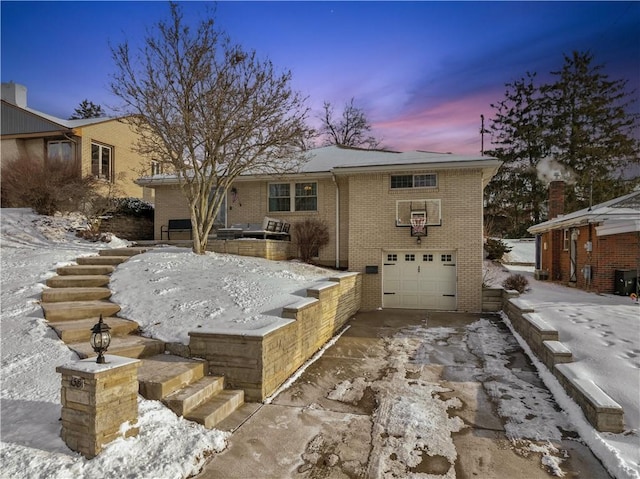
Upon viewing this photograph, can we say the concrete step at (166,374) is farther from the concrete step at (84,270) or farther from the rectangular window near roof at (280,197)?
the rectangular window near roof at (280,197)

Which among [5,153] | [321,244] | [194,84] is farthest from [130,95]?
[5,153]

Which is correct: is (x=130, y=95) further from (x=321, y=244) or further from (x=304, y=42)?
(x=321, y=244)

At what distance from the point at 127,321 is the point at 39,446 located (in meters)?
2.69

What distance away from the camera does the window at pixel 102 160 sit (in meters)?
18.5

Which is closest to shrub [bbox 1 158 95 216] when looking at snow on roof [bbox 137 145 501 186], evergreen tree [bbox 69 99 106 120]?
snow on roof [bbox 137 145 501 186]

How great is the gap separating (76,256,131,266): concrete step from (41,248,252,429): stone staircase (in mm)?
1388

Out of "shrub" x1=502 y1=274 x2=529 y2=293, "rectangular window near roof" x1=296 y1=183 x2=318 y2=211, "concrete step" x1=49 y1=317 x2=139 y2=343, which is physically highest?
"rectangular window near roof" x1=296 y1=183 x2=318 y2=211

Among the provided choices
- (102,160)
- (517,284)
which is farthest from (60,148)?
(517,284)

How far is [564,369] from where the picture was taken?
521cm

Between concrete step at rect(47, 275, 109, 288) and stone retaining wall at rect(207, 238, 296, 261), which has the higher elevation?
stone retaining wall at rect(207, 238, 296, 261)

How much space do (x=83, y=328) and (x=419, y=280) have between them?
941 centimetres

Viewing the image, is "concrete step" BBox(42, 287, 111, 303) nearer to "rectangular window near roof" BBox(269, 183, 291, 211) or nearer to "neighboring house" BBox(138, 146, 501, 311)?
"neighboring house" BBox(138, 146, 501, 311)

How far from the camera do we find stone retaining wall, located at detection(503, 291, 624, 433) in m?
3.93

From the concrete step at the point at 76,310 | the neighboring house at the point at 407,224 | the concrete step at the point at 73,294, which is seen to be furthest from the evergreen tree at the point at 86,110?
the concrete step at the point at 76,310
